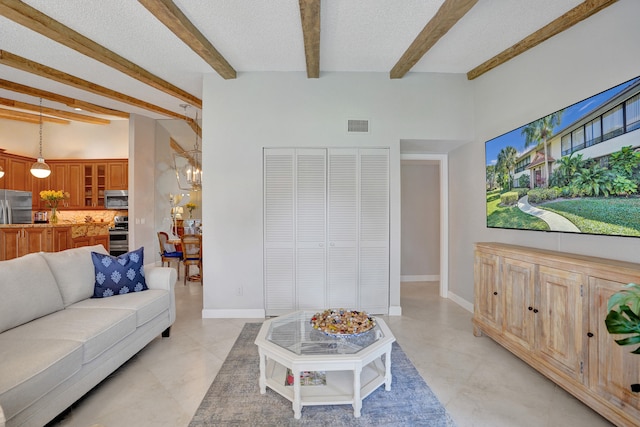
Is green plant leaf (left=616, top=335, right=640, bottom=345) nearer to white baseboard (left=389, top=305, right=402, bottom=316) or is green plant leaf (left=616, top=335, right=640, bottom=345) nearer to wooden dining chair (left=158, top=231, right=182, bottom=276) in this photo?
white baseboard (left=389, top=305, right=402, bottom=316)

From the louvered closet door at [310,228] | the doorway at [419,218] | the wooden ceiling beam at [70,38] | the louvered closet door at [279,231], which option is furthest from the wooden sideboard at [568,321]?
the wooden ceiling beam at [70,38]

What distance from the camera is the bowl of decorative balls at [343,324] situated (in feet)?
6.87

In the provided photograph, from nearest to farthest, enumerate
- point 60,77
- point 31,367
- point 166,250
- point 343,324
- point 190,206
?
point 31,367 → point 343,324 → point 60,77 → point 166,250 → point 190,206

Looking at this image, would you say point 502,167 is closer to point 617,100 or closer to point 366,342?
point 617,100

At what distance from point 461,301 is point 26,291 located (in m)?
4.71

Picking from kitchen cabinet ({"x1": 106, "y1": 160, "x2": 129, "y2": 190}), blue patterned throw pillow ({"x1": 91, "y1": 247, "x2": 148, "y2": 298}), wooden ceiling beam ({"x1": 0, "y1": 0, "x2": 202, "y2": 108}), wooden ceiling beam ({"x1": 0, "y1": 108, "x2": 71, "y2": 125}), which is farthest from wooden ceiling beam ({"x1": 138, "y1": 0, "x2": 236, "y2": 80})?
wooden ceiling beam ({"x1": 0, "y1": 108, "x2": 71, "y2": 125})

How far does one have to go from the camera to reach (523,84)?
2908mm

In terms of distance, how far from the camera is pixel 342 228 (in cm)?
367

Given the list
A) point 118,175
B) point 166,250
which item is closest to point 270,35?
point 166,250

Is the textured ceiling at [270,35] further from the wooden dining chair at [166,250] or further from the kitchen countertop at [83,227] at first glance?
the wooden dining chair at [166,250]

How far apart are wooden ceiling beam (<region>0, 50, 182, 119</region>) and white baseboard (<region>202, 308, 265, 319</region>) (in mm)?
3517

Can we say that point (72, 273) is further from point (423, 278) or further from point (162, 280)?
point (423, 278)

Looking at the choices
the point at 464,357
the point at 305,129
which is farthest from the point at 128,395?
the point at 305,129

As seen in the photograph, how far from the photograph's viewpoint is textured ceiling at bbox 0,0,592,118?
2406 millimetres
